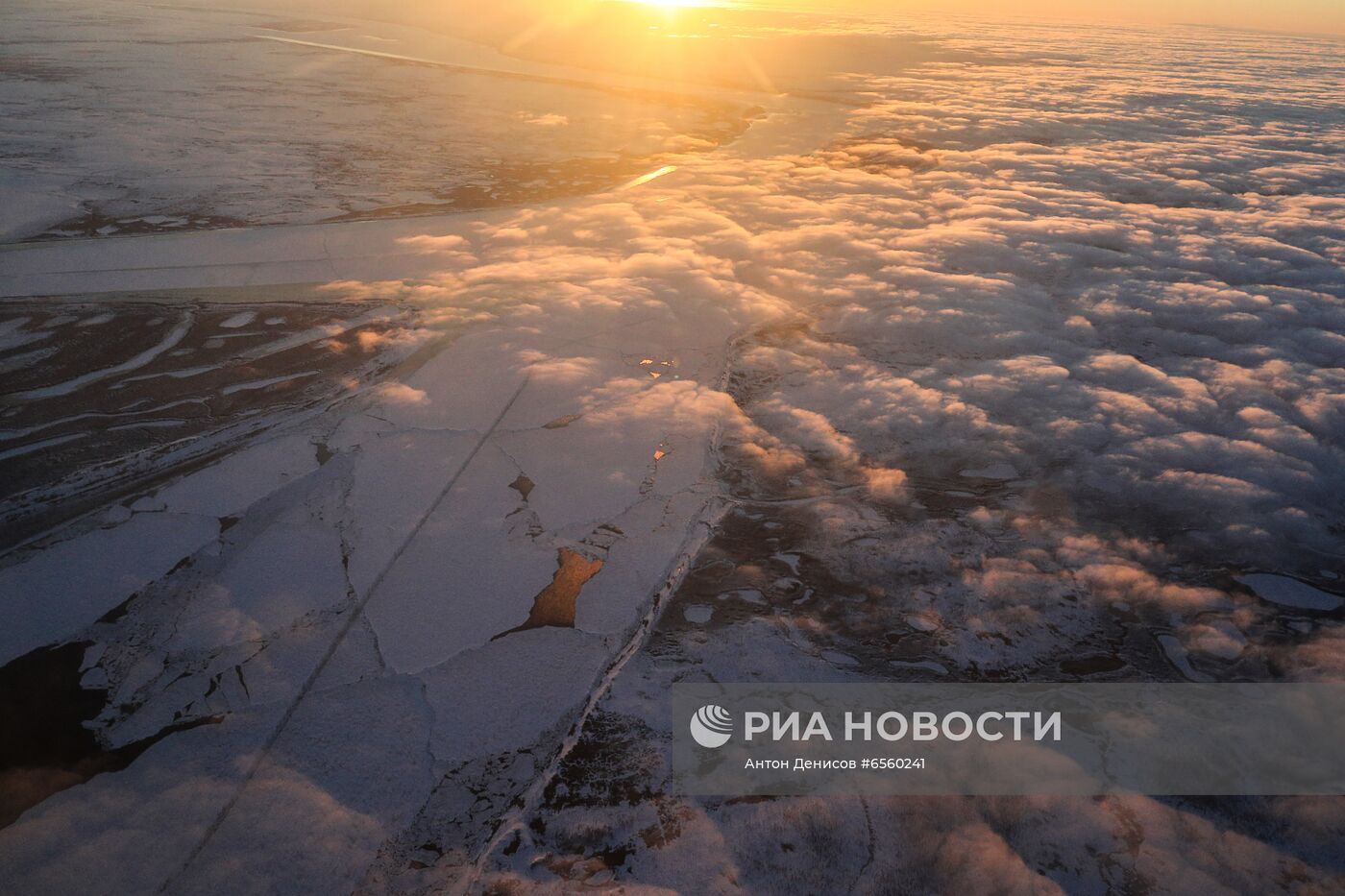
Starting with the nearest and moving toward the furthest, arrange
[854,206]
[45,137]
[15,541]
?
[15,541] < [854,206] < [45,137]

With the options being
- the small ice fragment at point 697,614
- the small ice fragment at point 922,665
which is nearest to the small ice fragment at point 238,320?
the small ice fragment at point 697,614

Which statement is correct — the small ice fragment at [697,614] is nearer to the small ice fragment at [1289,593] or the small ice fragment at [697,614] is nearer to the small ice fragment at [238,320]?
the small ice fragment at [1289,593]

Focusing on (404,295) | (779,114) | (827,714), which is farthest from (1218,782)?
(779,114)

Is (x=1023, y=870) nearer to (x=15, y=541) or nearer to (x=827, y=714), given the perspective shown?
(x=827, y=714)

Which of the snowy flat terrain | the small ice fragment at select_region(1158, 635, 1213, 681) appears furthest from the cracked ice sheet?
the small ice fragment at select_region(1158, 635, 1213, 681)

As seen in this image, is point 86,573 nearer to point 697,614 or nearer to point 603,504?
point 603,504

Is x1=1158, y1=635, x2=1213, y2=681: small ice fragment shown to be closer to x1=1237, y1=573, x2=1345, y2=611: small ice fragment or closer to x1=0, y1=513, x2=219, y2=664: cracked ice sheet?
x1=1237, y1=573, x2=1345, y2=611: small ice fragment
